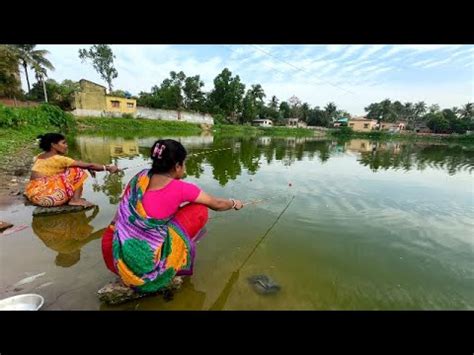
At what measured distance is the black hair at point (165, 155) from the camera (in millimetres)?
2006

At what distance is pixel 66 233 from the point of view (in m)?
3.44

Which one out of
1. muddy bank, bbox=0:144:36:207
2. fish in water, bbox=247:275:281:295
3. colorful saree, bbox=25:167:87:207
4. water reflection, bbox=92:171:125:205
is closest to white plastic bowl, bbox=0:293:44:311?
fish in water, bbox=247:275:281:295

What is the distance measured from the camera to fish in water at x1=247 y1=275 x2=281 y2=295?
245cm

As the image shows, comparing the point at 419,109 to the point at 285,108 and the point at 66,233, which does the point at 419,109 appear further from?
the point at 66,233

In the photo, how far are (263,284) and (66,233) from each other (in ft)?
8.80

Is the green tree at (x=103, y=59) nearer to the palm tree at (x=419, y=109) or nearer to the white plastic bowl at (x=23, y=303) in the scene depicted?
the white plastic bowl at (x=23, y=303)

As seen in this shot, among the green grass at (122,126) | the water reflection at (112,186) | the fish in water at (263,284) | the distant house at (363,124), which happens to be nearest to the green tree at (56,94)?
the green grass at (122,126)

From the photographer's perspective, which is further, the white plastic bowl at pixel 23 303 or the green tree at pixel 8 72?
the green tree at pixel 8 72

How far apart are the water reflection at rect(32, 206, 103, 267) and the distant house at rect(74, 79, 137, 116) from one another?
99.0 feet

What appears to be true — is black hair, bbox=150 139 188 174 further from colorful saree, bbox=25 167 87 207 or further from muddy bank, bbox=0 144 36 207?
muddy bank, bbox=0 144 36 207

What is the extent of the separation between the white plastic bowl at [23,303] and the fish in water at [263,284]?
177 centimetres
